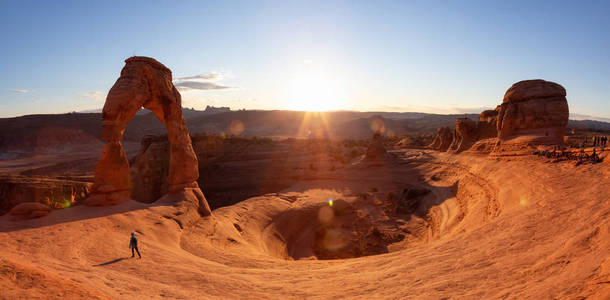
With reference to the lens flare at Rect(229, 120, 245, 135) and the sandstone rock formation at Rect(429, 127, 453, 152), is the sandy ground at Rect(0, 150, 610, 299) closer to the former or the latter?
the sandstone rock formation at Rect(429, 127, 453, 152)

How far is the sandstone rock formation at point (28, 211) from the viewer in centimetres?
904

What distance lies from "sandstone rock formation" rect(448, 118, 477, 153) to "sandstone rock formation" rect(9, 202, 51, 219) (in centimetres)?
3188

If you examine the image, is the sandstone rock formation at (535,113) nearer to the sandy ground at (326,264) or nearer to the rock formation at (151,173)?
the sandy ground at (326,264)

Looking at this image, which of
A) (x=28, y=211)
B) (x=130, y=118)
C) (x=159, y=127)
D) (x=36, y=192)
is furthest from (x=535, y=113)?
(x=159, y=127)

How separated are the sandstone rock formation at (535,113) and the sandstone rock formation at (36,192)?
2580 cm

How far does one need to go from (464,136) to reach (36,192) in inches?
1325

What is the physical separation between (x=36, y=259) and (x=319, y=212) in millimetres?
14824

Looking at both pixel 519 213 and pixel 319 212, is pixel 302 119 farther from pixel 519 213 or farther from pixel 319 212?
pixel 519 213

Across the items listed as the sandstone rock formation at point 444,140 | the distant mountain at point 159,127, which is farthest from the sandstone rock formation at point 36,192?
the distant mountain at point 159,127

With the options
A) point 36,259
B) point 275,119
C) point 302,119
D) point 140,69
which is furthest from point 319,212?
point 302,119

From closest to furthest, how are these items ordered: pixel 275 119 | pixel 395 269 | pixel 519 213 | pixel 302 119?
pixel 395 269
pixel 519 213
pixel 275 119
pixel 302 119

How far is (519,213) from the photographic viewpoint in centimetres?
1009

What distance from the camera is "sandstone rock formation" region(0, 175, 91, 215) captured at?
980 centimetres

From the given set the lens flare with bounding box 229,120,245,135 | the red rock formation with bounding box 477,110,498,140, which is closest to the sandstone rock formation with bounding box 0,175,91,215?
the red rock formation with bounding box 477,110,498,140
